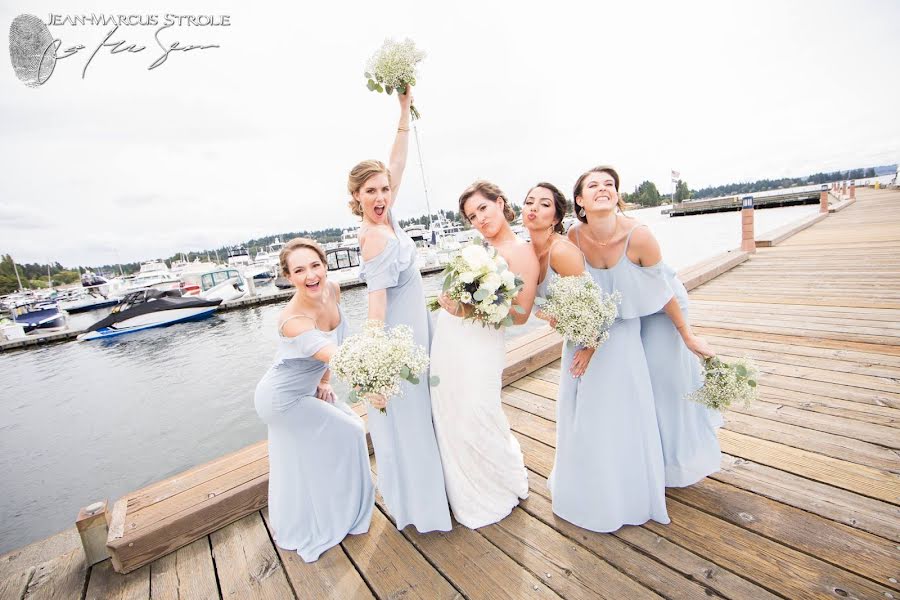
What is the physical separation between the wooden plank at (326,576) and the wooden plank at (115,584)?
0.77 metres

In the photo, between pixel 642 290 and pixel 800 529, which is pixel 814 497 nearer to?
pixel 800 529

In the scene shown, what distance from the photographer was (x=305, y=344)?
7.56ft

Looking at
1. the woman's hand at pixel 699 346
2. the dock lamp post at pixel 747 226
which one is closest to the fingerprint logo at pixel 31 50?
the woman's hand at pixel 699 346

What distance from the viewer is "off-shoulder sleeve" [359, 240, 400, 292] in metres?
2.32

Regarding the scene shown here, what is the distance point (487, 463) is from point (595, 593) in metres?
0.87

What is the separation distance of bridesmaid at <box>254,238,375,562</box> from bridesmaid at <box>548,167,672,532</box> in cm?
153

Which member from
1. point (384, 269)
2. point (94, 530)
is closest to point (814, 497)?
point (384, 269)

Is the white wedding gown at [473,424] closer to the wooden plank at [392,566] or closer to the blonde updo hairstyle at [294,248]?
the wooden plank at [392,566]

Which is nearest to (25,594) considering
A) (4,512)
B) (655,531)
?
(655,531)

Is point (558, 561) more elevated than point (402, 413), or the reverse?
point (402, 413)

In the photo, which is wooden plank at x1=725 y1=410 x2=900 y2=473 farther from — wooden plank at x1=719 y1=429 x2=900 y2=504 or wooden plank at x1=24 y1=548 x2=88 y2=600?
wooden plank at x1=24 y1=548 x2=88 y2=600

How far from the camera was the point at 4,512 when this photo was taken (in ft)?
21.1

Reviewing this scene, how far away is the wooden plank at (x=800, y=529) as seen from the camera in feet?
6.22

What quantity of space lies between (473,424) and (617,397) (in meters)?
0.89
